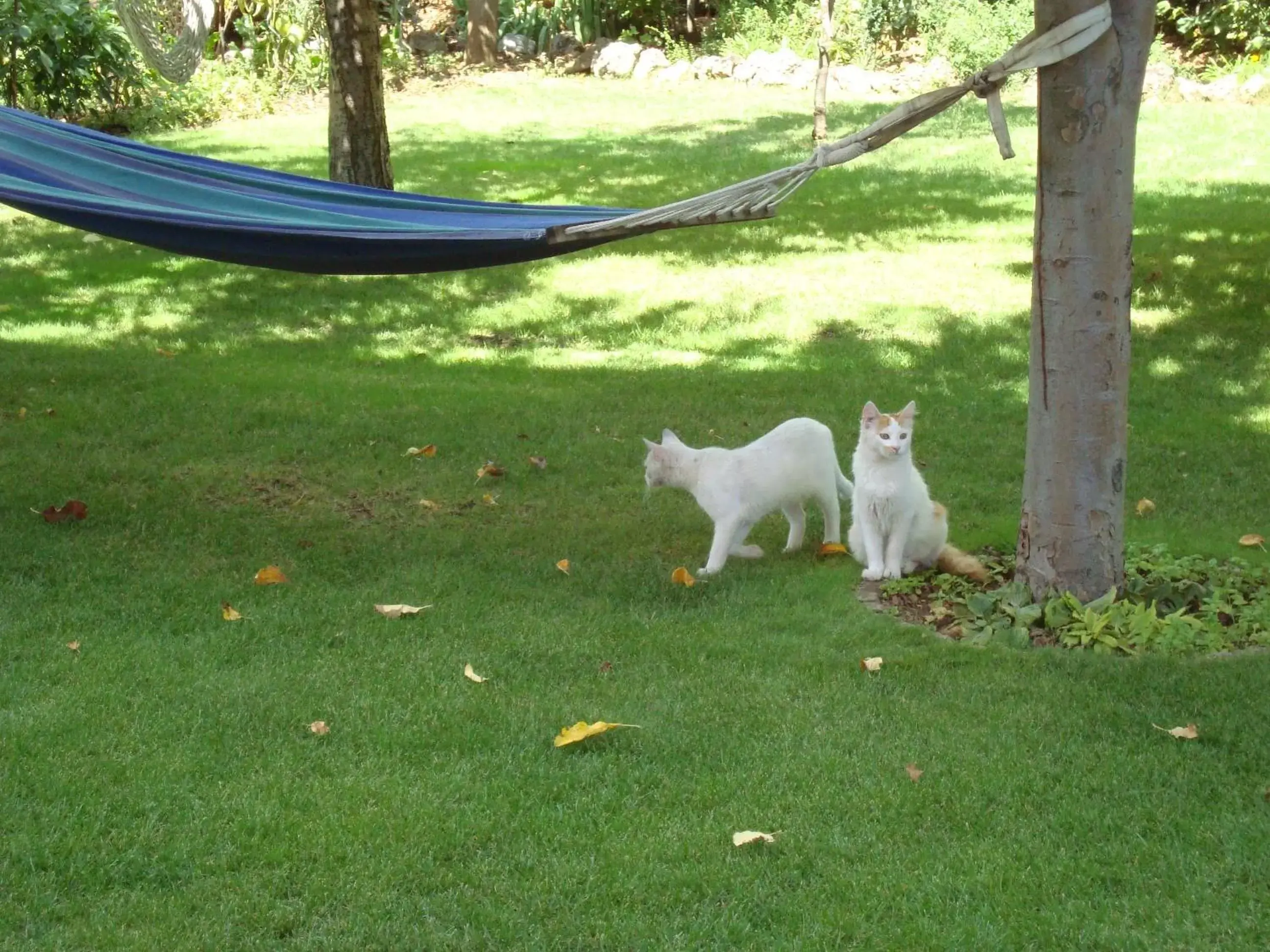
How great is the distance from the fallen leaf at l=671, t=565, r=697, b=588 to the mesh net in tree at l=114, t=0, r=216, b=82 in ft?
27.4

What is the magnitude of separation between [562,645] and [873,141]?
1.58 metres

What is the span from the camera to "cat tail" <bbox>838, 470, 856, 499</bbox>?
450 centimetres

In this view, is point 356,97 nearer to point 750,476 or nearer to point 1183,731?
point 750,476

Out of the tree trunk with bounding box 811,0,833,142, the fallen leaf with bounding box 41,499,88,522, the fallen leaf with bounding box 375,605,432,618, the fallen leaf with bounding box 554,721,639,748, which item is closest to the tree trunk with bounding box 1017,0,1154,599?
the fallen leaf with bounding box 554,721,639,748

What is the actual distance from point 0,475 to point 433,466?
5.13 ft

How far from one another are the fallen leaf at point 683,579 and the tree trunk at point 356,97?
4584 mm

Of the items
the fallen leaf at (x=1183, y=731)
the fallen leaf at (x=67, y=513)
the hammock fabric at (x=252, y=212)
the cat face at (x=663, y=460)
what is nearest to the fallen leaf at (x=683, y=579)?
the cat face at (x=663, y=460)

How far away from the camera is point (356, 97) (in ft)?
25.7

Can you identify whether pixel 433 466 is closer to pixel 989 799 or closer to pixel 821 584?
pixel 821 584

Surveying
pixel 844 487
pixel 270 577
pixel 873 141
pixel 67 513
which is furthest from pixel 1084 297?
pixel 67 513

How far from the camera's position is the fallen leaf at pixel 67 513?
14.8 feet

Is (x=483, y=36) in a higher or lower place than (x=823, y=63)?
higher

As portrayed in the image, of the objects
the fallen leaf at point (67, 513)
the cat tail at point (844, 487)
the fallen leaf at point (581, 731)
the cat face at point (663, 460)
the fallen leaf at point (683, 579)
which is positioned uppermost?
the cat face at point (663, 460)

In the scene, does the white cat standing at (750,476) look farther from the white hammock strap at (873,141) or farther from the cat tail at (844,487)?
the white hammock strap at (873,141)
